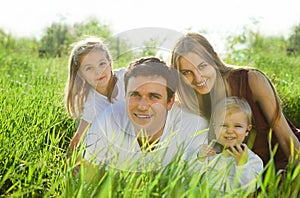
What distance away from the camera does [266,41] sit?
12.2m

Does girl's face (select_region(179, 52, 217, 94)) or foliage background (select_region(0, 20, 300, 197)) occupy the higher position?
girl's face (select_region(179, 52, 217, 94))

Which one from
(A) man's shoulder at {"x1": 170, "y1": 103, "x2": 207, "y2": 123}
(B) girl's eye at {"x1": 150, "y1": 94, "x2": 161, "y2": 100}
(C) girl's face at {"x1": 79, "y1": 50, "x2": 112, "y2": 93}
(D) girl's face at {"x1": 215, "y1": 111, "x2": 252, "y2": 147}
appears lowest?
(D) girl's face at {"x1": 215, "y1": 111, "x2": 252, "y2": 147}

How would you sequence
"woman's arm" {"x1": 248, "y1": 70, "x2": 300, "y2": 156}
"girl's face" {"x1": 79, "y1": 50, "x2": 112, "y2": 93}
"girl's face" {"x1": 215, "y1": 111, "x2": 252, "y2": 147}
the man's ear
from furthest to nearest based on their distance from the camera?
"girl's face" {"x1": 79, "y1": 50, "x2": 112, "y2": 93}, "woman's arm" {"x1": 248, "y1": 70, "x2": 300, "y2": 156}, "girl's face" {"x1": 215, "y1": 111, "x2": 252, "y2": 147}, the man's ear

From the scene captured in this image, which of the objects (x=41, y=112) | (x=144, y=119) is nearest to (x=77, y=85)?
(x=41, y=112)

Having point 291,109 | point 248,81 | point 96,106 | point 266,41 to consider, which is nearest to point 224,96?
point 248,81

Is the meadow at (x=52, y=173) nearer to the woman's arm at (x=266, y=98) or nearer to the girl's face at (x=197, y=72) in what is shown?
the woman's arm at (x=266, y=98)

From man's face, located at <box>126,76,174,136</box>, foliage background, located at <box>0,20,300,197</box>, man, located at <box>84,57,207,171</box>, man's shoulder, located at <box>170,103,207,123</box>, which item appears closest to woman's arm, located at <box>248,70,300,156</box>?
man's shoulder, located at <box>170,103,207,123</box>

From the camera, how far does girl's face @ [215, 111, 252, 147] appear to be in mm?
2512

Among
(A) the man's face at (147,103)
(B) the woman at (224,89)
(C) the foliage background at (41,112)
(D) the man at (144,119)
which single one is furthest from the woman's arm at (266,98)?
(C) the foliage background at (41,112)

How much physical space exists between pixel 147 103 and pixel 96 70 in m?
0.74

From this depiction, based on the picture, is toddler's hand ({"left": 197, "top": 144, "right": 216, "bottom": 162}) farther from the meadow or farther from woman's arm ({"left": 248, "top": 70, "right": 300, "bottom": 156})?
woman's arm ({"left": 248, "top": 70, "right": 300, "bottom": 156})

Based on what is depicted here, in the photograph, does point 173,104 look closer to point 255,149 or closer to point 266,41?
point 255,149

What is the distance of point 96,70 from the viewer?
294cm

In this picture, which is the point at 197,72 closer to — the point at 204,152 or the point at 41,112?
the point at 204,152
